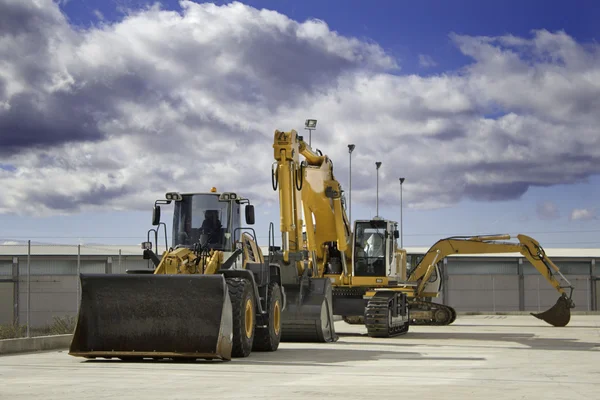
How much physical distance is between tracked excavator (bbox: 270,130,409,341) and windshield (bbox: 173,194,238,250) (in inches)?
185

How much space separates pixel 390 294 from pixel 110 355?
49.0ft

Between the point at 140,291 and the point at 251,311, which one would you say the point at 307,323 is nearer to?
the point at 251,311

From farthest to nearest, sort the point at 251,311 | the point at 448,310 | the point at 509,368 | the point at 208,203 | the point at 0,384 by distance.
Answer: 1. the point at 448,310
2. the point at 208,203
3. the point at 251,311
4. the point at 509,368
5. the point at 0,384

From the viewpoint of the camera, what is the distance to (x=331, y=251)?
3300 centimetres

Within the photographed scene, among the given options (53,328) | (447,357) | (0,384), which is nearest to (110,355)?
(0,384)

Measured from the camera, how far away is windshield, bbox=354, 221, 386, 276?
32875 millimetres

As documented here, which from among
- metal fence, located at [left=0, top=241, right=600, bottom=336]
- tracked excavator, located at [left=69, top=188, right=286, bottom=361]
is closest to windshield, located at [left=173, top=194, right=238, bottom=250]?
tracked excavator, located at [left=69, top=188, right=286, bottom=361]

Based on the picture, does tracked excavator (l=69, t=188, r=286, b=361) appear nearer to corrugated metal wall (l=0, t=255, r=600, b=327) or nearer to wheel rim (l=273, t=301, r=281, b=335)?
wheel rim (l=273, t=301, r=281, b=335)

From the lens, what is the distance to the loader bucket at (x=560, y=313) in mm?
39688

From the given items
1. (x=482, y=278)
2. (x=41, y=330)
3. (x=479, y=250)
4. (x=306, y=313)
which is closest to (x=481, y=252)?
(x=479, y=250)

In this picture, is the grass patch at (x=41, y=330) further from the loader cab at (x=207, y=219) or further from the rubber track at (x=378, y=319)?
the rubber track at (x=378, y=319)

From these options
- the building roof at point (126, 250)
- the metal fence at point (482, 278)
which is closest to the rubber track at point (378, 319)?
the building roof at point (126, 250)

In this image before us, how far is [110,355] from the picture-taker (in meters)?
18.8

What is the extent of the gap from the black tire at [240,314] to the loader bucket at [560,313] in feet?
74.0
